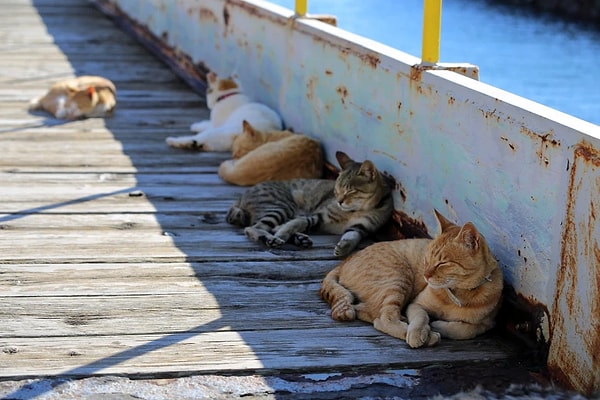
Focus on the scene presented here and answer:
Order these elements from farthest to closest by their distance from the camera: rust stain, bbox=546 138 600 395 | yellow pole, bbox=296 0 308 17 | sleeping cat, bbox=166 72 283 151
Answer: sleeping cat, bbox=166 72 283 151 → yellow pole, bbox=296 0 308 17 → rust stain, bbox=546 138 600 395

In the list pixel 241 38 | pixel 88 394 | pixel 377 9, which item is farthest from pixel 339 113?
pixel 377 9

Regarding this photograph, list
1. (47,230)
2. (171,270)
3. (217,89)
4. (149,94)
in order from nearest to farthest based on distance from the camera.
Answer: (171,270) → (47,230) → (217,89) → (149,94)

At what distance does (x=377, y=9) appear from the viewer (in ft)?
44.9

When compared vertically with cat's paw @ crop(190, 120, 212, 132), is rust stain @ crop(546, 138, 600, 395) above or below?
above

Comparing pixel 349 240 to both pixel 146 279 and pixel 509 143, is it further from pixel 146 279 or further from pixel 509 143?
pixel 509 143

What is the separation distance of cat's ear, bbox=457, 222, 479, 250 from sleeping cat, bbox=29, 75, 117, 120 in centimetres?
466

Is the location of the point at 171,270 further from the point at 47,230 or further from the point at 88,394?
the point at 88,394

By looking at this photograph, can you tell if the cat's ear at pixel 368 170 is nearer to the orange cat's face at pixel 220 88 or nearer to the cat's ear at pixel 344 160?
the cat's ear at pixel 344 160

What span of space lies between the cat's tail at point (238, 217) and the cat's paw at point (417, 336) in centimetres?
168

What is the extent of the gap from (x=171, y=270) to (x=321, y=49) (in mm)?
2023

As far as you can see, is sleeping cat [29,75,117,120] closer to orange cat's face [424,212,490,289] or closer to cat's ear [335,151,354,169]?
cat's ear [335,151,354,169]

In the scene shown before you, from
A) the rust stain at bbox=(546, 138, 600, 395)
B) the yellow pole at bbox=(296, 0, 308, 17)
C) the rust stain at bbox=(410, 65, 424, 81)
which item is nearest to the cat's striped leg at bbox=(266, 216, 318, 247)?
the rust stain at bbox=(410, 65, 424, 81)

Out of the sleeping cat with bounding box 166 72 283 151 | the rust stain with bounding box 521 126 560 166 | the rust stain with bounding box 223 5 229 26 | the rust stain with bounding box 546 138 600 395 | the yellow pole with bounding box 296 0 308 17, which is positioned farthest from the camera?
the rust stain with bounding box 223 5 229 26

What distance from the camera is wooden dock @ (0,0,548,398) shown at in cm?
343
